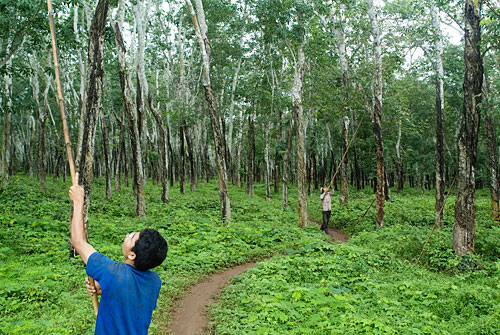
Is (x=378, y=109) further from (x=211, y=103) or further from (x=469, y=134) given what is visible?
(x=211, y=103)

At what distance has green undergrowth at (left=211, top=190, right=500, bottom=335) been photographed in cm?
579

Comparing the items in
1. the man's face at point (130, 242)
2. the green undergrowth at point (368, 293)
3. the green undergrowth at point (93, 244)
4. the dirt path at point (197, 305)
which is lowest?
the dirt path at point (197, 305)

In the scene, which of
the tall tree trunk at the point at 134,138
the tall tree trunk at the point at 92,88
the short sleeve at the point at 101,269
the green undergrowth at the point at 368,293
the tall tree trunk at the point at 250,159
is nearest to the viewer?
the short sleeve at the point at 101,269

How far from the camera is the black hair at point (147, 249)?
102 inches

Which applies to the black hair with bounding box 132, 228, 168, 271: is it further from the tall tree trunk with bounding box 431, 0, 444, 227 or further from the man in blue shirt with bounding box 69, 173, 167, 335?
the tall tree trunk with bounding box 431, 0, 444, 227

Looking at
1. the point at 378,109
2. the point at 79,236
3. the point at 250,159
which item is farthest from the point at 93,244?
the point at 250,159

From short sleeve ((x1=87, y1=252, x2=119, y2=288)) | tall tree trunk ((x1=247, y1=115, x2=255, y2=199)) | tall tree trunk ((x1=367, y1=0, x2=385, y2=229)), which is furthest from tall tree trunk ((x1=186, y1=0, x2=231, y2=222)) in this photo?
tall tree trunk ((x1=247, y1=115, x2=255, y2=199))

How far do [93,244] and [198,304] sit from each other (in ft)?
13.8

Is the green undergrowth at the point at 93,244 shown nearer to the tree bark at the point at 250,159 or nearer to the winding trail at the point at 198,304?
the winding trail at the point at 198,304

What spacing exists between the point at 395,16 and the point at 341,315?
18539 millimetres

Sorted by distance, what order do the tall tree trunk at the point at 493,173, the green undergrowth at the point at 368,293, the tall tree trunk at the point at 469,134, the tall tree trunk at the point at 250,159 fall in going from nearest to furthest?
the green undergrowth at the point at 368,293 < the tall tree trunk at the point at 469,134 < the tall tree trunk at the point at 493,173 < the tall tree trunk at the point at 250,159

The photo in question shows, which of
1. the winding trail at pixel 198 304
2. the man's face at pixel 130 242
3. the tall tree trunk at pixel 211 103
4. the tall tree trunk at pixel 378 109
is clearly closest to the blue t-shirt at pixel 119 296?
the man's face at pixel 130 242

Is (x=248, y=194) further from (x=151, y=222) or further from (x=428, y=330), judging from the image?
(x=428, y=330)

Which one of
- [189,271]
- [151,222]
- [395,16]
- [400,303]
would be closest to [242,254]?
[189,271]
